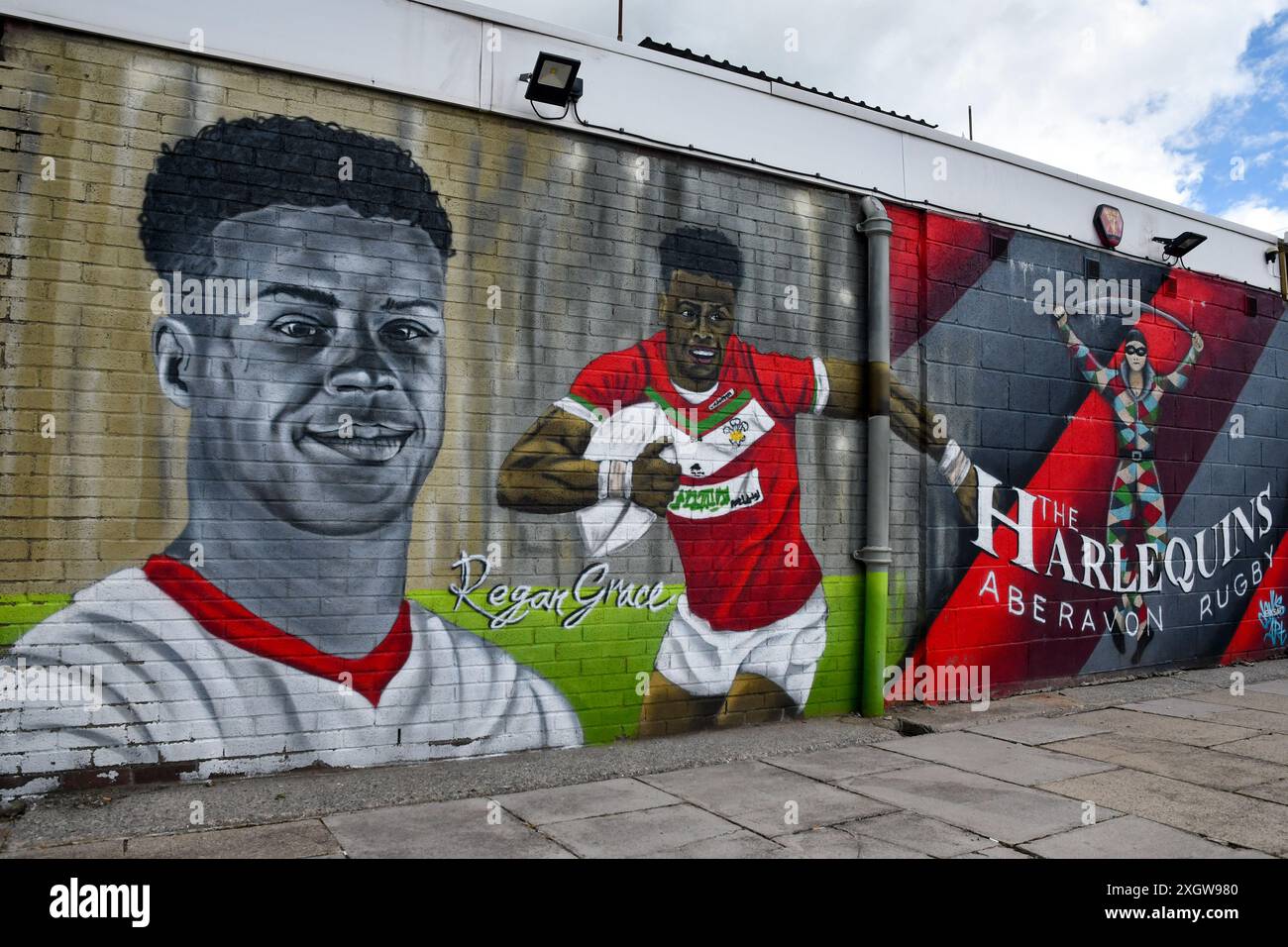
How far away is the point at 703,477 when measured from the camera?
6879 millimetres

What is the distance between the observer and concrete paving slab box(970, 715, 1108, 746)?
22.5 feet

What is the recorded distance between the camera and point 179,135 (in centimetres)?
539

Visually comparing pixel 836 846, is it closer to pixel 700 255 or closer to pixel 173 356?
pixel 700 255

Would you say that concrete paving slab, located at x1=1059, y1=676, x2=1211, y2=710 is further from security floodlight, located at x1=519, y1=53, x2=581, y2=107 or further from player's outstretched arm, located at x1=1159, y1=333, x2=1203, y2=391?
security floodlight, located at x1=519, y1=53, x2=581, y2=107

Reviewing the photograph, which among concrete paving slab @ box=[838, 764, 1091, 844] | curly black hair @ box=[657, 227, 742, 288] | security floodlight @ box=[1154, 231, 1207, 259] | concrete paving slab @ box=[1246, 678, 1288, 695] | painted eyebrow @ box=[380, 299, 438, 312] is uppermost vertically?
security floodlight @ box=[1154, 231, 1207, 259]

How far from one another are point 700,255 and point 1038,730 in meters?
4.27

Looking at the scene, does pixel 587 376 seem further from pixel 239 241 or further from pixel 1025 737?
pixel 1025 737

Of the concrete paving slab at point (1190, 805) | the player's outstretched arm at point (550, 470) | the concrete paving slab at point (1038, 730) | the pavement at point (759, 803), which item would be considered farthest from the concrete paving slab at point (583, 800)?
the concrete paving slab at point (1038, 730)

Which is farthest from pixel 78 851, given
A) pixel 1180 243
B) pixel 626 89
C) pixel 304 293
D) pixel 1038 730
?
pixel 1180 243

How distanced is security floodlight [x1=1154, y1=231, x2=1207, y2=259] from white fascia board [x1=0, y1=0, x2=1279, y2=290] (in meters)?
0.41

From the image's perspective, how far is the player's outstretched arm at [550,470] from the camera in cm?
620

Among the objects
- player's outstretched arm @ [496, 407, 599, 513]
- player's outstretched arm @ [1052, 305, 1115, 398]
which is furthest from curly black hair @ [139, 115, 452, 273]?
player's outstretched arm @ [1052, 305, 1115, 398]
